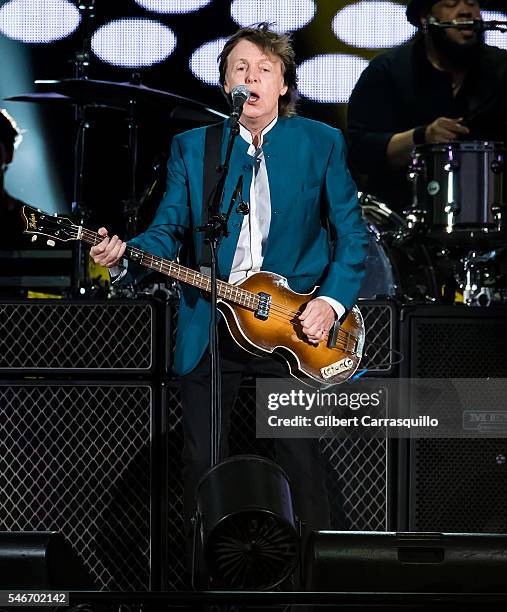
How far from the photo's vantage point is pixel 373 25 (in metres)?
8.01

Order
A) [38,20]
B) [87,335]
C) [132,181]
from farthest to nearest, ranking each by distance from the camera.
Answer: [38,20]
[132,181]
[87,335]

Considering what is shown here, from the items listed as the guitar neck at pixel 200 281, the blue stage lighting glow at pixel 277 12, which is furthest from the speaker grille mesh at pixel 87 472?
the blue stage lighting glow at pixel 277 12

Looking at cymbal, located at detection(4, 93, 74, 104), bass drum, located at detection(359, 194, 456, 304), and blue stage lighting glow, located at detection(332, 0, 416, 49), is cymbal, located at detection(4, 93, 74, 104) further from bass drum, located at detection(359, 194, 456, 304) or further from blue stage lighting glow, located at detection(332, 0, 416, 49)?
blue stage lighting glow, located at detection(332, 0, 416, 49)

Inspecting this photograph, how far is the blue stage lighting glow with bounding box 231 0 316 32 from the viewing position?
7.91m

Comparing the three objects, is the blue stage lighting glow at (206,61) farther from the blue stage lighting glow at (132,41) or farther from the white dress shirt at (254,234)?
the white dress shirt at (254,234)

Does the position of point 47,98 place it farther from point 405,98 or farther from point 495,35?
point 495,35

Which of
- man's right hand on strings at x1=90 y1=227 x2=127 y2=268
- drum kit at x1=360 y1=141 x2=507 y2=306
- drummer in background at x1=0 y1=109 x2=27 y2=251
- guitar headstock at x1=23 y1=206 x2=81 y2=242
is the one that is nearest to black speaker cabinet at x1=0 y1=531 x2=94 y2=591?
man's right hand on strings at x1=90 y1=227 x2=127 y2=268

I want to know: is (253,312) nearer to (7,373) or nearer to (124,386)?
(124,386)

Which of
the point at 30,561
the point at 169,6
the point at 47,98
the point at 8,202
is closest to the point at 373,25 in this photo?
the point at 169,6

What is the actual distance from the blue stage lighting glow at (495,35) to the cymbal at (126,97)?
247cm

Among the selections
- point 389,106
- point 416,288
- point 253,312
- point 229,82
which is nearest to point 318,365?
point 253,312

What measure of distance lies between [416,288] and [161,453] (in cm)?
293

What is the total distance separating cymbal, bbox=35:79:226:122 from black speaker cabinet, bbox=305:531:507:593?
3.84 meters

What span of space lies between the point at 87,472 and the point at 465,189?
11.2 ft
